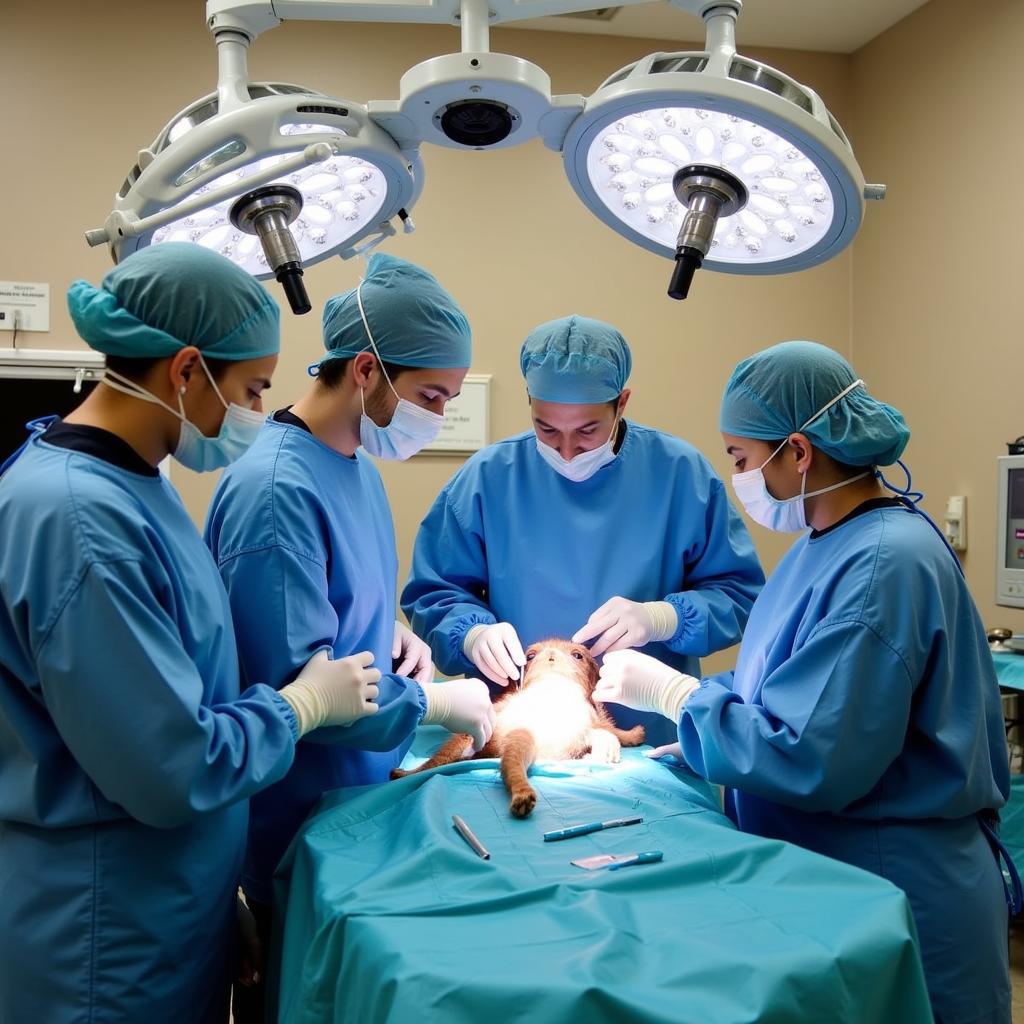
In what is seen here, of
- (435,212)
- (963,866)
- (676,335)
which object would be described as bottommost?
(963,866)

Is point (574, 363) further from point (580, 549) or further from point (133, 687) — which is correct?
point (133, 687)

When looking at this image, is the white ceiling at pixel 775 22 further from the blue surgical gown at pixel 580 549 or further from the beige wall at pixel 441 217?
the blue surgical gown at pixel 580 549

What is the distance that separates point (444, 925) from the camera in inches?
43.9

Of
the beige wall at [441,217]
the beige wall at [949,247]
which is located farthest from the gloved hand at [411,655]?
the beige wall at [949,247]

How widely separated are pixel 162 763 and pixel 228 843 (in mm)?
326

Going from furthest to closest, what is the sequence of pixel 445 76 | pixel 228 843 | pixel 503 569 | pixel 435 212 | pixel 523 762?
pixel 435 212 < pixel 503 569 < pixel 523 762 < pixel 228 843 < pixel 445 76

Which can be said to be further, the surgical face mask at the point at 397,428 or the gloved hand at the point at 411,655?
the gloved hand at the point at 411,655

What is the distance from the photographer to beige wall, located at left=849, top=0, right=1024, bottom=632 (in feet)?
12.1

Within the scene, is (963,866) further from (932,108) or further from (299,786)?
(932,108)

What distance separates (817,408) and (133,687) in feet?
3.87

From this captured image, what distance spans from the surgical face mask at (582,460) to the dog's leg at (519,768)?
0.71 m

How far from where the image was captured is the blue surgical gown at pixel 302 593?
1.57m

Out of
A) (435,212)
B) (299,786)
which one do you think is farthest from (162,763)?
(435,212)

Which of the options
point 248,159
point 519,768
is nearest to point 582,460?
point 519,768
